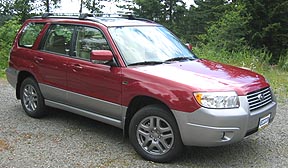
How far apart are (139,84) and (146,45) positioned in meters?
0.85

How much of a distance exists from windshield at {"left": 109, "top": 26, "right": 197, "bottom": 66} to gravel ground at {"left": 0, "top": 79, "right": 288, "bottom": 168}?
47.5 inches

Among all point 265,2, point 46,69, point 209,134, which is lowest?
point 209,134

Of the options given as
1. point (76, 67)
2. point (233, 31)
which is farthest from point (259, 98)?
point (233, 31)

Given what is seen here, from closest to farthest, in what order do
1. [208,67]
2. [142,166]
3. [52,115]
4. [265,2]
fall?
[142,166] < [208,67] < [52,115] < [265,2]

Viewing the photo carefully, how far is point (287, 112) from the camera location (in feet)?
22.5

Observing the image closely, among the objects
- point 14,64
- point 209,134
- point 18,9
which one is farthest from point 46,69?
point 18,9

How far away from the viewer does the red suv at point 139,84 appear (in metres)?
4.12

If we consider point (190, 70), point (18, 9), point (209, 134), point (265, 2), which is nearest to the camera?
point (209, 134)

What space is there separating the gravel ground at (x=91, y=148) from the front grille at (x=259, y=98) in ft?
2.29

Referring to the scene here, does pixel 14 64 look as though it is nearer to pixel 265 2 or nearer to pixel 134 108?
pixel 134 108

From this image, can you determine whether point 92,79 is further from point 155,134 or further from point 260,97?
point 260,97

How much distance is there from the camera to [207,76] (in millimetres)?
4508

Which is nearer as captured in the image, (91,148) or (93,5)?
(91,148)

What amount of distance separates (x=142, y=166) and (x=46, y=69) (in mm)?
2391
